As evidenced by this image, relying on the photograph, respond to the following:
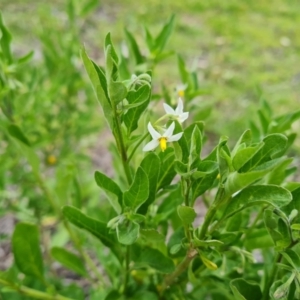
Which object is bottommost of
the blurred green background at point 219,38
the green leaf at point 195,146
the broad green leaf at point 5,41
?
the blurred green background at point 219,38

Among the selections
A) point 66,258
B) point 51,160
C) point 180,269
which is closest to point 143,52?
point 51,160

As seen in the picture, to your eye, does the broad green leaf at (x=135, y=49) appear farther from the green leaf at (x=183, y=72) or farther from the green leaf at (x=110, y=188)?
the green leaf at (x=110, y=188)

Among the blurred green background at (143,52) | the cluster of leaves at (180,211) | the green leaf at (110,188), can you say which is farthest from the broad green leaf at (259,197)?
the blurred green background at (143,52)

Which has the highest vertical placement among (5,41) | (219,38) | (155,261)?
(5,41)

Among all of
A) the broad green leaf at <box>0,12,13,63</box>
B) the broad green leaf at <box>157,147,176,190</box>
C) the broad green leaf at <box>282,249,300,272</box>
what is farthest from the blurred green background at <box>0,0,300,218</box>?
the broad green leaf at <box>282,249,300,272</box>

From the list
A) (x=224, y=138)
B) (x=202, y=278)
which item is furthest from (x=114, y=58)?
(x=202, y=278)

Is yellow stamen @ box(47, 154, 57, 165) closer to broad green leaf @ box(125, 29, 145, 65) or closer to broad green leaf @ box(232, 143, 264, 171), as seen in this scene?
broad green leaf @ box(125, 29, 145, 65)

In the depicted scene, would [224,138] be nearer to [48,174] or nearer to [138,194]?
[138,194]

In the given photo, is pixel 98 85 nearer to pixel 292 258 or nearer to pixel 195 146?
pixel 195 146
